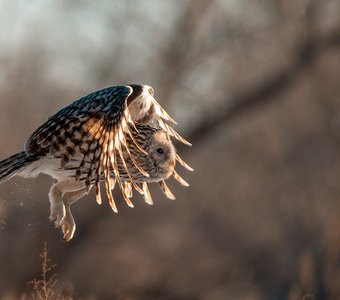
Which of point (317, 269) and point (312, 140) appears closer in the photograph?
point (317, 269)

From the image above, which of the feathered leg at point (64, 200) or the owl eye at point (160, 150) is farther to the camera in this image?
the owl eye at point (160, 150)

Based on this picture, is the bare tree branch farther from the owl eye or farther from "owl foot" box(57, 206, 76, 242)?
"owl foot" box(57, 206, 76, 242)

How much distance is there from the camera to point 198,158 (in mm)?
23062

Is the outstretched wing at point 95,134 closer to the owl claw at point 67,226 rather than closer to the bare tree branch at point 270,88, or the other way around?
the owl claw at point 67,226

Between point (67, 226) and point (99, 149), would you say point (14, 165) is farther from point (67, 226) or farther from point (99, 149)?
point (99, 149)

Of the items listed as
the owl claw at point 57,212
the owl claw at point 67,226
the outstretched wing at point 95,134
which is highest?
the outstretched wing at point 95,134

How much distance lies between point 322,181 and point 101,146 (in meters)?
14.3

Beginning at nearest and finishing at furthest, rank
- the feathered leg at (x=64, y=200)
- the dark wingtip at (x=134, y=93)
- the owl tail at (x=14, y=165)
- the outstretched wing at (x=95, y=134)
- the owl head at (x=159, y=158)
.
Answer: the outstretched wing at (x=95, y=134), the owl tail at (x=14, y=165), the dark wingtip at (x=134, y=93), the feathered leg at (x=64, y=200), the owl head at (x=159, y=158)

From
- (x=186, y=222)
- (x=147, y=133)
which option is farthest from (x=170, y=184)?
(x=147, y=133)

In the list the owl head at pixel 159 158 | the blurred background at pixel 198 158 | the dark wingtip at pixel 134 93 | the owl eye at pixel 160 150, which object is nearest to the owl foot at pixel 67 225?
the owl head at pixel 159 158

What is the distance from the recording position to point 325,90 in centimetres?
2352

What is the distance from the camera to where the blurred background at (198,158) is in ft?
65.3

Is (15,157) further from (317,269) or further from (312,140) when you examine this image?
(312,140)

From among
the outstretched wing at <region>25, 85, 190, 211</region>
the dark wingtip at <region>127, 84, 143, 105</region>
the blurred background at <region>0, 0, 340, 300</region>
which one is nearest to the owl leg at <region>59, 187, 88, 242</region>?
the outstretched wing at <region>25, 85, 190, 211</region>
